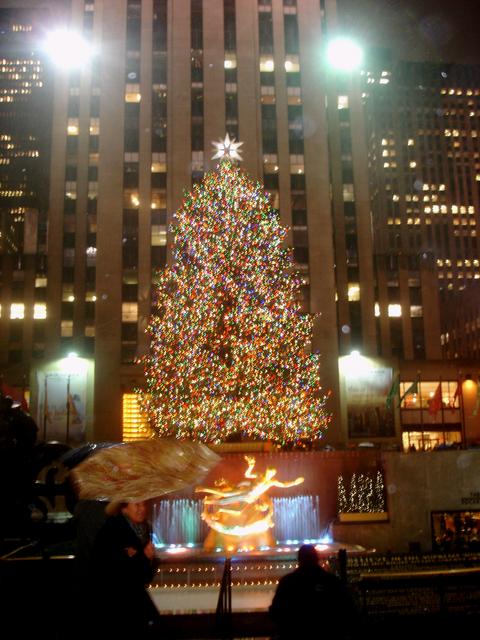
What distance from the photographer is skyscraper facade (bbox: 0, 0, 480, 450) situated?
52094 millimetres

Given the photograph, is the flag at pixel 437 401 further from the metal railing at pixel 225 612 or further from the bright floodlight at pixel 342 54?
the bright floodlight at pixel 342 54

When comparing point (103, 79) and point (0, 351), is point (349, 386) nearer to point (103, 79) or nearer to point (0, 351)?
point (103, 79)

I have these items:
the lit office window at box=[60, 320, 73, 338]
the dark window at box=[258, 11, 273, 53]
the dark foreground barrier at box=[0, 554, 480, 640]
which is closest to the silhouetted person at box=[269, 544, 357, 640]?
the dark foreground barrier at box=[0, 554, 480, 640]

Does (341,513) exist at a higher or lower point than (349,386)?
lower

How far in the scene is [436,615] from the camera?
9883mm

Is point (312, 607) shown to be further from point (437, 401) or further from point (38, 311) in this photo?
point (38, 311)

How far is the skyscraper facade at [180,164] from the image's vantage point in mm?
52094

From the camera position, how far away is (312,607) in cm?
611

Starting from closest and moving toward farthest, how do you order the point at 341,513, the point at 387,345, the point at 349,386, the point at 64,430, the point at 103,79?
the point at 341,513, the point at 64,430, the point at 349,386, the point at 103,79, the point at 387,345

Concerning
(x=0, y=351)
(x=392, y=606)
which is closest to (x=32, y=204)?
(x=0, y=351)

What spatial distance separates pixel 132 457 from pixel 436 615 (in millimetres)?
5897

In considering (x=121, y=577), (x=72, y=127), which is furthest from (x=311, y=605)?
(x=72, y=127)

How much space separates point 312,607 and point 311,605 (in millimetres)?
19

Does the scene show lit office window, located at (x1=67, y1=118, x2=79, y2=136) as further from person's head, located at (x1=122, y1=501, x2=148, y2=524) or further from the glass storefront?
person's head, located at (x1=122, y1=501, x2=148, y2=524)
